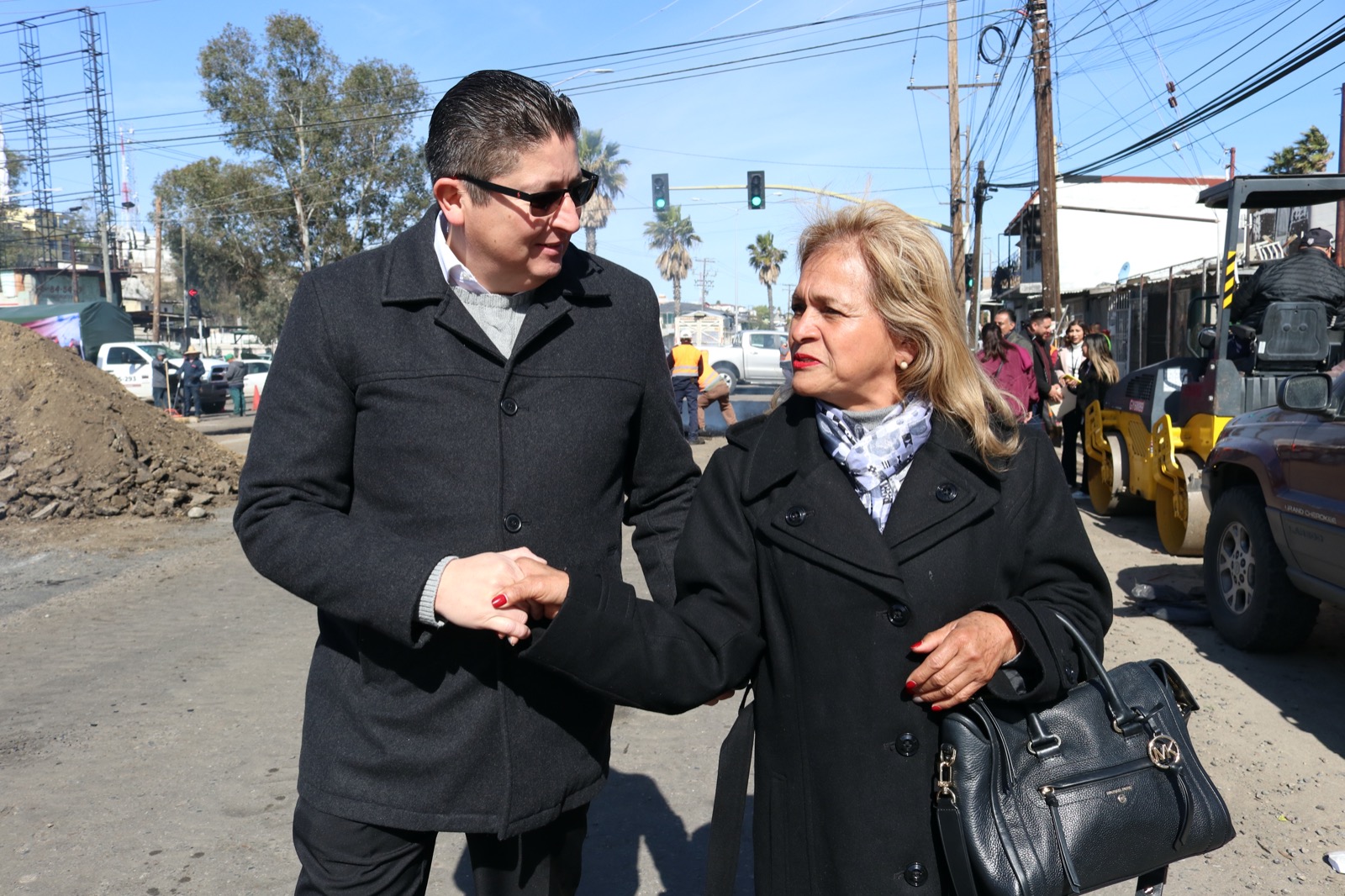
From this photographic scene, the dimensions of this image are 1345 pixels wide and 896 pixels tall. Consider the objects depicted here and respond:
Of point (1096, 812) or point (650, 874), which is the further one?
point (650, 874)

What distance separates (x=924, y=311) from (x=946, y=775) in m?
0.84

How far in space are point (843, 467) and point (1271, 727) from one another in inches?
151

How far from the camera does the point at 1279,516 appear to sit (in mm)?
5504

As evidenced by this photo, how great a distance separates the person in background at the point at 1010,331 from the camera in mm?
11352

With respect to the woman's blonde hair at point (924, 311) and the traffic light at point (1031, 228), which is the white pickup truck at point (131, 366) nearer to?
the woman's blonde hair at point (924, 311)

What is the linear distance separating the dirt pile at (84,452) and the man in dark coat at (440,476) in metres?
10.4

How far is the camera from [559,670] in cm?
193

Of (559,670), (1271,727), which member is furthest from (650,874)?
(1271,727)

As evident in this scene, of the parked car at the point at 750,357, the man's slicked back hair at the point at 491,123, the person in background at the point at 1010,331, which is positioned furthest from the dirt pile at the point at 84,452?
the parked car at the point at 750,357

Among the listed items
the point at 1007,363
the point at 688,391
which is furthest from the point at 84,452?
the point at 1007,363

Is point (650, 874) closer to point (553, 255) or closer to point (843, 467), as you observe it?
point (843, 467)

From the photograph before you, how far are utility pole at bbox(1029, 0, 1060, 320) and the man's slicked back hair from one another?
55.6 ft

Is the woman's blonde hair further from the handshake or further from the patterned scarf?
the handshake

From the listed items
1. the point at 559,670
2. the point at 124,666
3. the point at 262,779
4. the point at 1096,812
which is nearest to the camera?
the point at 1096,812
